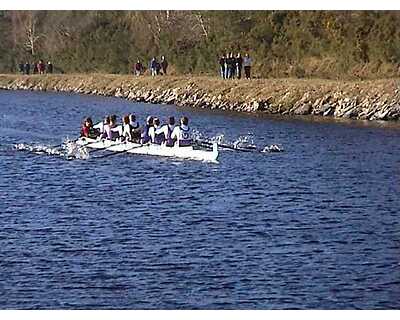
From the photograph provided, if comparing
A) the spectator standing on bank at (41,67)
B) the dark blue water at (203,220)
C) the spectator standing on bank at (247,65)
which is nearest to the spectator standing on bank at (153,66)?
the dark blue water at (203,220)

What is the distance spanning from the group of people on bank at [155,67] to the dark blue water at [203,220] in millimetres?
213

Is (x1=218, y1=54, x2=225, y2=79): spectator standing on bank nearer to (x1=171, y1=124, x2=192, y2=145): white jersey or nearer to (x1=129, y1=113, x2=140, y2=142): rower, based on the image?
(x1=171, y1=124, x2=192, y2=145): white jersey

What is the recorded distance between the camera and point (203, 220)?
240 inches

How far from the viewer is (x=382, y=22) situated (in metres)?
6.02

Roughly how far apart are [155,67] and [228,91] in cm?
39

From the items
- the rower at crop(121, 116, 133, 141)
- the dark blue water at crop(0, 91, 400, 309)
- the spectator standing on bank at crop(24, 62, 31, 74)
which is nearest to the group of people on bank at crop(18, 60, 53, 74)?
the spectator standing on bank at crop(24, 62, 31, 74)

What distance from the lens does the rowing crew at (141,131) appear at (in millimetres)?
6250

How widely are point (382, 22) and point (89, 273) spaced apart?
1.84 meters

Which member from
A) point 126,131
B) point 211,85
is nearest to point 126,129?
point 126,131

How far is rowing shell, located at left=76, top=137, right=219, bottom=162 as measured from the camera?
6.21 m

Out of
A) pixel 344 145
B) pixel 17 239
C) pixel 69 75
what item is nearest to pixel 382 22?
pixel 344 145

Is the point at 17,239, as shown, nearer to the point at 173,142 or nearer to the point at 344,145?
the point at 173,142

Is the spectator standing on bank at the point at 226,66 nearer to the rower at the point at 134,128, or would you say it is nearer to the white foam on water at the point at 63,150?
the rower at the point at 134,128

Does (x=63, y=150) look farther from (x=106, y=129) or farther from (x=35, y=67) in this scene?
(x=35, y=67)
